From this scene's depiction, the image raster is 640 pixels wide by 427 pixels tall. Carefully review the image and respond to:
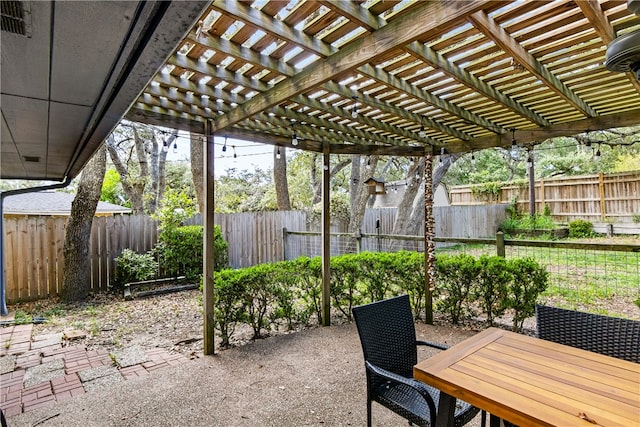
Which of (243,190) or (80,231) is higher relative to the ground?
(243,190)

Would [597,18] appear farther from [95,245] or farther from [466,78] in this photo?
[95,245]

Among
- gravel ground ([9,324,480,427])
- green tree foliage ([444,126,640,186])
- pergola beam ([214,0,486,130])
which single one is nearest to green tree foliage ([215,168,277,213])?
green tree foliage ([444,126,640,186])

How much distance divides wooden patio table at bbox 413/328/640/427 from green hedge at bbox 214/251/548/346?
211cm

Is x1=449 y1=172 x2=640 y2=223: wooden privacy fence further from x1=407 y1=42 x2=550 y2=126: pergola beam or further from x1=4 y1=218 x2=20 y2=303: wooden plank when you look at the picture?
x1=4 y1=218 x2=20 y2=303: wooden plank

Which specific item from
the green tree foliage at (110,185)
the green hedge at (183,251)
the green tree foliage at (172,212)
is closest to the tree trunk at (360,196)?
the green hedge at (183,251)

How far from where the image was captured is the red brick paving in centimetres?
242

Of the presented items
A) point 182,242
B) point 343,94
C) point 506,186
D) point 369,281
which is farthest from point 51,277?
point 506,186

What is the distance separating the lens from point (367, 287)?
423 centimetres

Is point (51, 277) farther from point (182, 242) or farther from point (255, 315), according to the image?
point (255, 315)

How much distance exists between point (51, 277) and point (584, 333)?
6.70 m

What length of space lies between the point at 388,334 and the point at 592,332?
41.9 inches

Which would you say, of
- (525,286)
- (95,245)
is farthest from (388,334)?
(95,245)

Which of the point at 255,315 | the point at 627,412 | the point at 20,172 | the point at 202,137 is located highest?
the point at 202,137

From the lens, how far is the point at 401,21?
161 centimetres
